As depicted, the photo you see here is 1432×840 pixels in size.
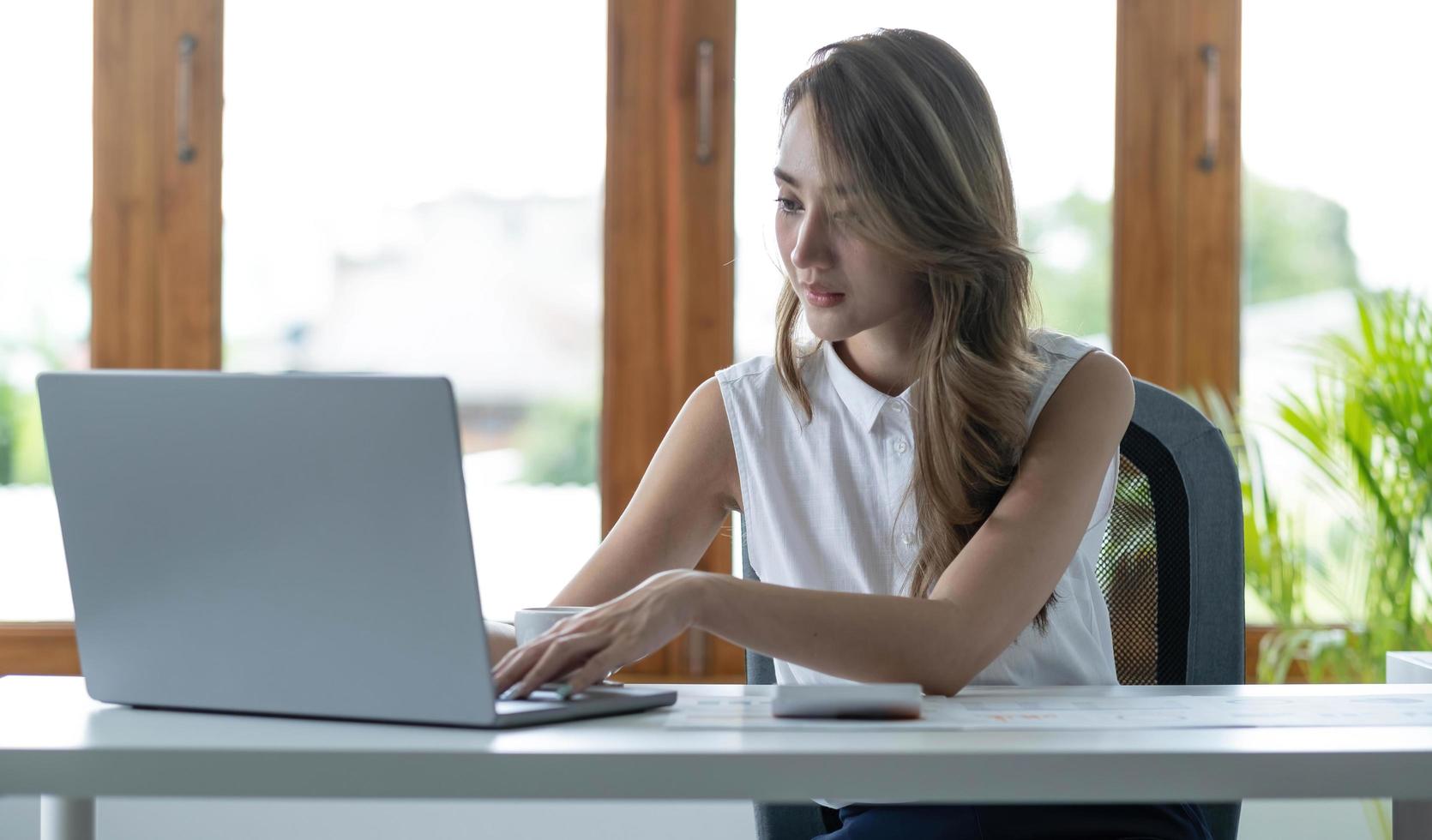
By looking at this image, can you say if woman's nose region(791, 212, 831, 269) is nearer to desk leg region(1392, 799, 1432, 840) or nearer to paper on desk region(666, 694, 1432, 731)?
paper on desk region(666, 694, 1432, 731)

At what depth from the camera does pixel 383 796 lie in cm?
81

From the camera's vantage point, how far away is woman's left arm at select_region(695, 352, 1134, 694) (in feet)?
3.51

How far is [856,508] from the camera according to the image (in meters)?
1.45

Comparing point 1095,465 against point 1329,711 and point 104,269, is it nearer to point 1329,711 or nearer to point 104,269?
point 1329,711

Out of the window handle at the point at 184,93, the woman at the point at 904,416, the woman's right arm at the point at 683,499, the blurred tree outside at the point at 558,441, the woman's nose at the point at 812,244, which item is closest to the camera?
the woman at the point at 904,416

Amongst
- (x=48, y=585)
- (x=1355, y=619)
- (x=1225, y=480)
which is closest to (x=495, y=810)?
(x=48, y=585)

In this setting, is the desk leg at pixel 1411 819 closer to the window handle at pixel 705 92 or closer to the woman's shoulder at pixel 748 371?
the woman's shoulder at pixel 748 371

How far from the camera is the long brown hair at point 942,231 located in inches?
52.4

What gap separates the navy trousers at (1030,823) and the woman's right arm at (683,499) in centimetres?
42

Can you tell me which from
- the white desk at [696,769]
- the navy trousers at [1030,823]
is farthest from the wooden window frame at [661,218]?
the white desk at [696,769]

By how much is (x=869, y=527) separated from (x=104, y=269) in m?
1.82

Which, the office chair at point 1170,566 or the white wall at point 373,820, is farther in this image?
the white wall at point 373,820

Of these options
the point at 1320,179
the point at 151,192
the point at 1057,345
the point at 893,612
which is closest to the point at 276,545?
the point at 893,612

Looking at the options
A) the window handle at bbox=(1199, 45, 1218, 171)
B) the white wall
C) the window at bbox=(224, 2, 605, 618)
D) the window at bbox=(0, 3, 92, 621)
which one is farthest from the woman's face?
Result: the window at bbox=(0, 3, 92, 621)
